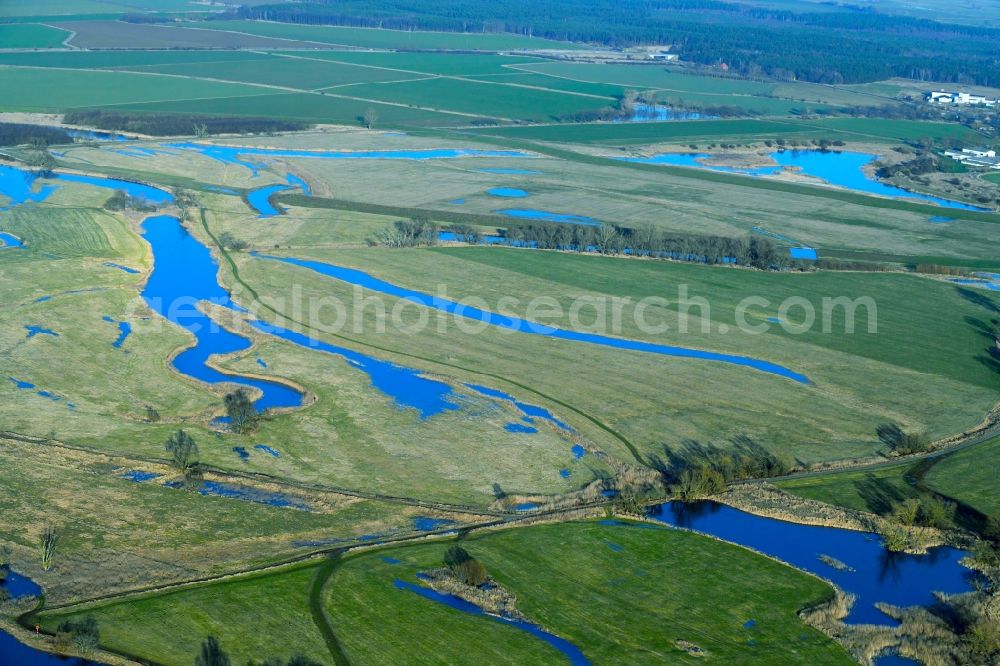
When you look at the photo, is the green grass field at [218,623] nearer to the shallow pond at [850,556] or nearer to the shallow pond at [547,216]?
the shallow pond at [850,556]

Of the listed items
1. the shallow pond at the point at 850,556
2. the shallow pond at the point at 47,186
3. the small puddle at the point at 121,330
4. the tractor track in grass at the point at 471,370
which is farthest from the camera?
the shallow pond at the point at 47,186

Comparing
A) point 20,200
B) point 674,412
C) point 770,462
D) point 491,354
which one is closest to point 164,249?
point 20,200

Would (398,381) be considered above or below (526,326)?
below

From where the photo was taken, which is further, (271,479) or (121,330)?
(121,330)

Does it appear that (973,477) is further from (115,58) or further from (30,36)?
(30,36)

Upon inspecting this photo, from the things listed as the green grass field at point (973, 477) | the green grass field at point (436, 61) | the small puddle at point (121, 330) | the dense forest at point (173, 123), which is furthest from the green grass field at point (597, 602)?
the green grass field at point (436, 61)

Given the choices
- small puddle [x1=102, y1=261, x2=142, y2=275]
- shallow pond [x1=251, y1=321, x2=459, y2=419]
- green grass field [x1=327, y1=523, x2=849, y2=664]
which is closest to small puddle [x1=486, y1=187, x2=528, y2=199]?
small puddle [x1=102, y1=261, x2=142, y2=275]

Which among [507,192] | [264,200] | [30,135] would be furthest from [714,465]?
[30,135]
